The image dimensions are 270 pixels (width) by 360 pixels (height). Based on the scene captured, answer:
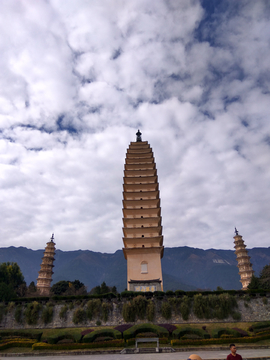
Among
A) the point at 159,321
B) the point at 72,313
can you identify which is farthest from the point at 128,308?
the point at 72,313

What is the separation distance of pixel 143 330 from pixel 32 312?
1272 cm

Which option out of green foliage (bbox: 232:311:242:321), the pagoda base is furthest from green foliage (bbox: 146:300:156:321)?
green foliage (bbox: 232:311:242:321)

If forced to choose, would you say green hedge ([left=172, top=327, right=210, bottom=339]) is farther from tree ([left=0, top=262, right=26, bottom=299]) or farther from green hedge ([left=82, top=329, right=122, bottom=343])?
tree ([left=0, top=262, right=26, bottom=299])

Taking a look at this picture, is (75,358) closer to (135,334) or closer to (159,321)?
(135,334)

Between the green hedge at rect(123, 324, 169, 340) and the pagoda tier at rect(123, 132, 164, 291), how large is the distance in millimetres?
10222

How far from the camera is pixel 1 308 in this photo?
2733 centimetres

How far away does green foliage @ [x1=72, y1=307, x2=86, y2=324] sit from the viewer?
25802 mm

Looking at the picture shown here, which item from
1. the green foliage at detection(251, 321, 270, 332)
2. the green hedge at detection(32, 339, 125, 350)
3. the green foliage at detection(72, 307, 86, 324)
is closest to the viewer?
the green hedge at detection(32, 339, 125, 350)

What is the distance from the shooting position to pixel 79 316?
1020 inches

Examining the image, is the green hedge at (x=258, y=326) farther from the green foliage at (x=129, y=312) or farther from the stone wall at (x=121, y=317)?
the green foliage at (x=129, y=312)

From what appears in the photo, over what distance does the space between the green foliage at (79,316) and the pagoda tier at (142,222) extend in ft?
27.0

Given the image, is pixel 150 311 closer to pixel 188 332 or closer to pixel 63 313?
pixel 188 332

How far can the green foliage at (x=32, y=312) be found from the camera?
26.4 meters

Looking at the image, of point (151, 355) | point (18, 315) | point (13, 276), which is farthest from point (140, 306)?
point (13, 276)
